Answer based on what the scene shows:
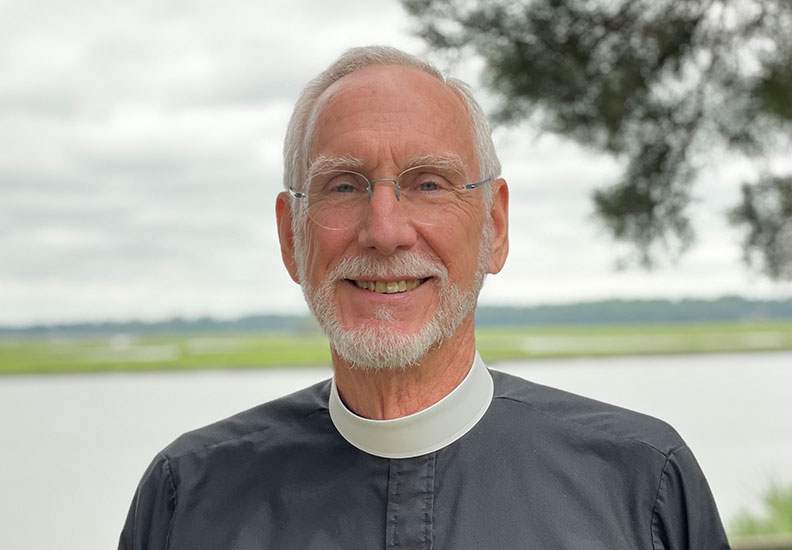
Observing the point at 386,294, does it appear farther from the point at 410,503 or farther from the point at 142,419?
the point at 142,419

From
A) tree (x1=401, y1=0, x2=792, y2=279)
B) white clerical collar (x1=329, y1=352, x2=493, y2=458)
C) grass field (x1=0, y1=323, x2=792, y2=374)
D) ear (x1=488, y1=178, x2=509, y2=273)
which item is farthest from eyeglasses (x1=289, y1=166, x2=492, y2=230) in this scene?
grass field (x1=0, y1=323, x2=792, y2=374)

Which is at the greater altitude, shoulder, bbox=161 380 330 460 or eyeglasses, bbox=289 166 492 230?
eyeglasses, bbox=289 166 492 230

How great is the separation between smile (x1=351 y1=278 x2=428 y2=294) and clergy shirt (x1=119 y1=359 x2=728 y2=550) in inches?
7.7

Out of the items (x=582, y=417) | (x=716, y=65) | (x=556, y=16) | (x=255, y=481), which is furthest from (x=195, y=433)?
(x=716, y=65)

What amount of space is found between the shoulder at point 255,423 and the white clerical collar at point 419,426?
79mm

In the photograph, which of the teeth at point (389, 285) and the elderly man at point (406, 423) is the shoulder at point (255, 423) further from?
the teeth at point (389, 285)

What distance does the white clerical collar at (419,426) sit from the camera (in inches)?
51.5

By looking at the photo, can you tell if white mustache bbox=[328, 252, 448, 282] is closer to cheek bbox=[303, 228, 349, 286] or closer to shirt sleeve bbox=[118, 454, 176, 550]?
cheek bbox=[303, 228, 349, 286]

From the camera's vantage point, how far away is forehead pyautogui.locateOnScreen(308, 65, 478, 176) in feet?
4.15

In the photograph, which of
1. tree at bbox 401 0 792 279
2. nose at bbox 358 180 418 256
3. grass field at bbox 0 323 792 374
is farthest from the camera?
grass field at bbox 0 323 792 374

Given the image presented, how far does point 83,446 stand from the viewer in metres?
9.15

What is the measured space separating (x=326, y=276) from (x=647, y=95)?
2.72 m

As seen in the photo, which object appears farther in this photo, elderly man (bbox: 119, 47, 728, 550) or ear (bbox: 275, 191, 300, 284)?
ear (bbox: 275, 191, 300, 284)

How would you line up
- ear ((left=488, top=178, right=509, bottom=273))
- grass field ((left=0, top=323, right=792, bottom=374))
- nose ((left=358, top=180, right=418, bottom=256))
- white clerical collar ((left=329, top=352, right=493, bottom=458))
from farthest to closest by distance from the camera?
1. grass field ((left=0, top=323, right=792, bottom=374))
2. ear ((left=488, top=178, right=509, bottom=273))
3. white clerical collar ((left=329, top=352, right=493, bottom=458))
4. nose ((left=358, top=180, right=418, bottom=256))
